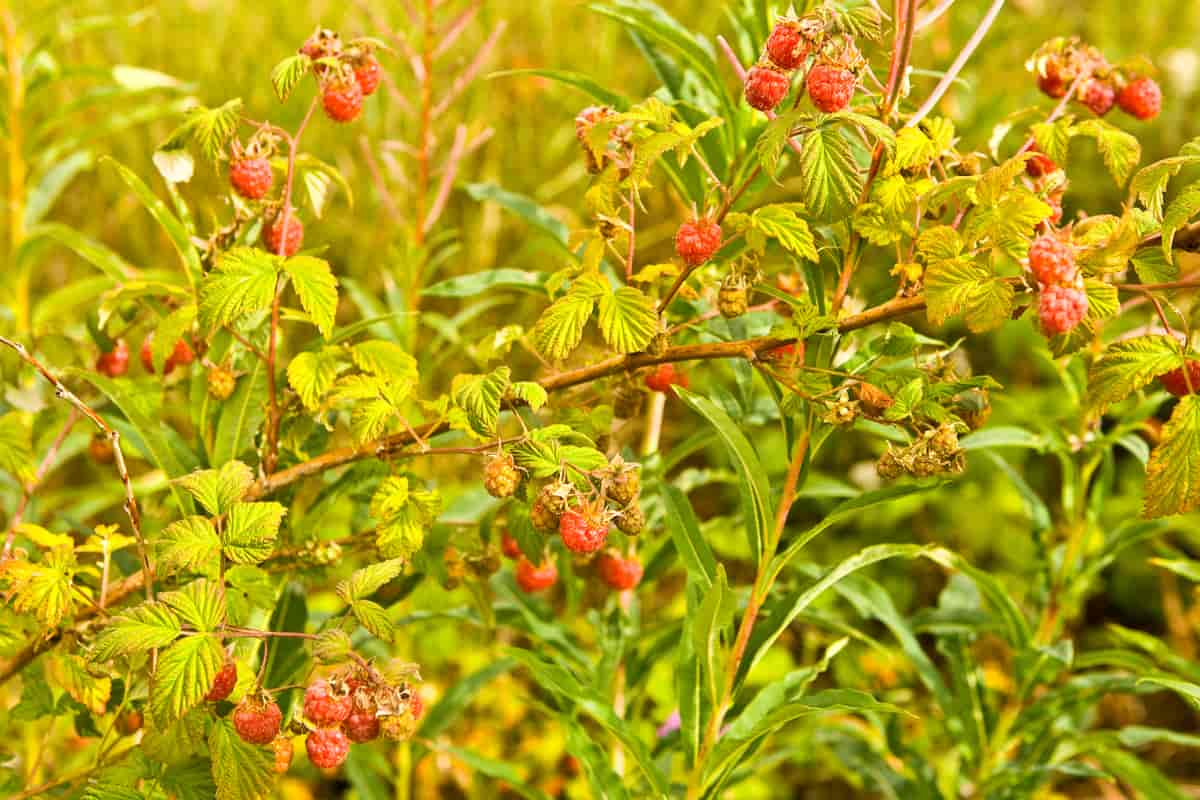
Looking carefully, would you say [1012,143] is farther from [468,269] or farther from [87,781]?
[87,781]

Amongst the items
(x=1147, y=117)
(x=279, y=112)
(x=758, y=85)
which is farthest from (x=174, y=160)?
(x=1147, y=117)

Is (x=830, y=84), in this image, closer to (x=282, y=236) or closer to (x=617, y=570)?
(x=282, y=236)

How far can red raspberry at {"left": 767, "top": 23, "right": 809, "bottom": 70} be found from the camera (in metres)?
0.88

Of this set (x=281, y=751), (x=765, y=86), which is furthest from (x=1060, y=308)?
(x=281, y=751)

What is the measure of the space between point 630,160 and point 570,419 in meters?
0.25

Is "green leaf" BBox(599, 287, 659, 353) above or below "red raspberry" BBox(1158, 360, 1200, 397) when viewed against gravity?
above

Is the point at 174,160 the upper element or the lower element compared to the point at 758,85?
lower

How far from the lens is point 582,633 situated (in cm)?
253

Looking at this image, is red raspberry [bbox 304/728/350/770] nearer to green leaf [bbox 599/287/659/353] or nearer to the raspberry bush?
the raspberry bush

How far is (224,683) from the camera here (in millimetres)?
965

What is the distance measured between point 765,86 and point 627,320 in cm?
22

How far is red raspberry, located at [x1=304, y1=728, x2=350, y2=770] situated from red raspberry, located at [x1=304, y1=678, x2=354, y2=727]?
0.01m

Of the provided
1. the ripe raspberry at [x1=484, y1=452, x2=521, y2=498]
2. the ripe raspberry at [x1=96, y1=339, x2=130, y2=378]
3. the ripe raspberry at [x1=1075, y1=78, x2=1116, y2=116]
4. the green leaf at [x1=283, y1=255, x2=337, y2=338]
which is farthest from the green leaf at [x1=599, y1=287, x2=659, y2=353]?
the ripe raspberry at [x1=96, y1=339, x2=130, y2=378]

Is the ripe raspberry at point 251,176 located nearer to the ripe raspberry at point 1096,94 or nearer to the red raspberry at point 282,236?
the red raspberry at point 282,236
